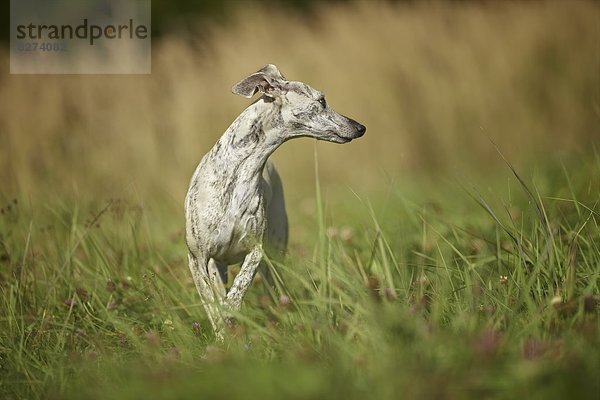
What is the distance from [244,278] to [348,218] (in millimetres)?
3150

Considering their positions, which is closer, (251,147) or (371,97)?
(251,147)

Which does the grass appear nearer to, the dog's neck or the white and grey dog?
the white and grey dog

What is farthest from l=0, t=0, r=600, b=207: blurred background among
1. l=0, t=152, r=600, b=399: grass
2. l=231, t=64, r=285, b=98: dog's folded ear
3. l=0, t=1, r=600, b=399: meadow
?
l=231, t=64, r=285, b=98: dog's folded ear

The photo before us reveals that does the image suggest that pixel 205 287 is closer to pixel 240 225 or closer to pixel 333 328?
pixel 240 225

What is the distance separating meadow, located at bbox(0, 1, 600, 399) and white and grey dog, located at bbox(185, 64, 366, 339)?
6.5 inches

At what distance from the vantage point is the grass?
237 cm

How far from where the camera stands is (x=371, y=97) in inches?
330

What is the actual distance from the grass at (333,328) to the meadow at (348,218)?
0.01 metres

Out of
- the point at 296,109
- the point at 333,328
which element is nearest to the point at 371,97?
the point at 296,109

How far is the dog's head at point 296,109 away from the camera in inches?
135

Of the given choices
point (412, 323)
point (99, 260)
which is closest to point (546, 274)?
point (412, 323)

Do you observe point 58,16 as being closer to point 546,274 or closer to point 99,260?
point 99,260

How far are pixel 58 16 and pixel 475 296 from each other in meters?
9.50

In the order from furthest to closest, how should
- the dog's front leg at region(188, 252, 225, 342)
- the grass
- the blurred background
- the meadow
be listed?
1. the blurred background
2. the dog's front leg at region(188, 252, 225, 342)
3. the meadow
4. the grass
